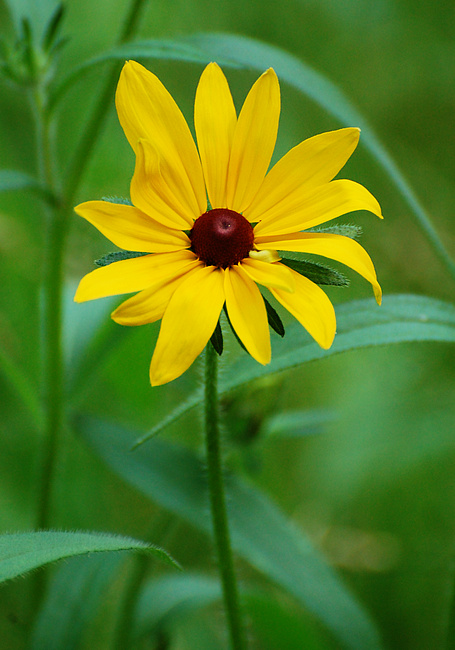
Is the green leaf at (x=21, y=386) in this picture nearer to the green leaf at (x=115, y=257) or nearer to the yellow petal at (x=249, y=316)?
the green leaf at (x=115, y=257)

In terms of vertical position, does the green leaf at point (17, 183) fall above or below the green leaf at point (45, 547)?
above

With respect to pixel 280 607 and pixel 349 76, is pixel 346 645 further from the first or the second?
pixel 349 76

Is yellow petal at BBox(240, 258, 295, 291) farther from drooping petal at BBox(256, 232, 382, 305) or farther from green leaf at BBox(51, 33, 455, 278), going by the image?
green leaf at BBox(51, 33, 455, 278)

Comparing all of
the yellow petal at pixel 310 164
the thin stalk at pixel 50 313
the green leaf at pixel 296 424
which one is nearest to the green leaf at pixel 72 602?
the thin stalk at pixel 50 313

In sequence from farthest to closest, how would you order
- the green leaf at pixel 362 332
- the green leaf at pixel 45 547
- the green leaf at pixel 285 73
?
the green leaf at pixel 285 73
the green leaf at pixel 362 332
the green leaf at pixel 45 547

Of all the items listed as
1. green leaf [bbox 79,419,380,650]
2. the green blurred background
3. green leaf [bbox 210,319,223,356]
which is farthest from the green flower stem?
the green blurred background

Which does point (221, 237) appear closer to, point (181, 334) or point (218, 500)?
point (181, 334)

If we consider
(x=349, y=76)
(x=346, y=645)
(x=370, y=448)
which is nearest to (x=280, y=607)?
(x=346, y=645)
